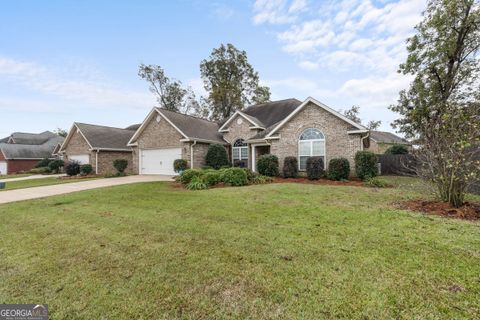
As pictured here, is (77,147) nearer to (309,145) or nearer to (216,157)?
(216,157)

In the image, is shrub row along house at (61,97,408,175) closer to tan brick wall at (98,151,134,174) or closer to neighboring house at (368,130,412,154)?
tan brick wall at (98,151,134,174)

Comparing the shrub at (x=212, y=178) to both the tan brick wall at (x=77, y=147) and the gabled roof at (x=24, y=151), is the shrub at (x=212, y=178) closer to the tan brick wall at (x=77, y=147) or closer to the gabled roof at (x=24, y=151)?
the tan brick wall at (x=77, y=147)

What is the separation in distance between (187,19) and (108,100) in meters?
14.9

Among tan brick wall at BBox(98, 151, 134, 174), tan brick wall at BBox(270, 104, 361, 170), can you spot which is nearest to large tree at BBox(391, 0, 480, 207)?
tan brick wall at BBox(270, 104, 361, 170)

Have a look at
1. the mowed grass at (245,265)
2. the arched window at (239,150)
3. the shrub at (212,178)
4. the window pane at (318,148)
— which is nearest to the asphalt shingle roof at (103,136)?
the arched window at (239,150)

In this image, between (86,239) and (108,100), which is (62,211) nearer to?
(86,239)

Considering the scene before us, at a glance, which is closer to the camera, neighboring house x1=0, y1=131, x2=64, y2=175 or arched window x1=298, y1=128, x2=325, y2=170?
arched window x1=298, y1=128, x2=325, y2=170

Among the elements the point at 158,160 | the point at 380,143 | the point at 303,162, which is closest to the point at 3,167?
the point at 158,160

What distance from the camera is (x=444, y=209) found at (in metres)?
5.83

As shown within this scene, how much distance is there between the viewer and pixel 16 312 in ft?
7.91

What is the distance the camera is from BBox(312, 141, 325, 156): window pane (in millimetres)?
14117

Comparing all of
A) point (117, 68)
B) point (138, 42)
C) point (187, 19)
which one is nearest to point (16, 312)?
point (187, 19)

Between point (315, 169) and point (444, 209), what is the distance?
7556mm

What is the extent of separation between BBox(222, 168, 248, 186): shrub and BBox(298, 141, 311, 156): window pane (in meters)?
4.63
